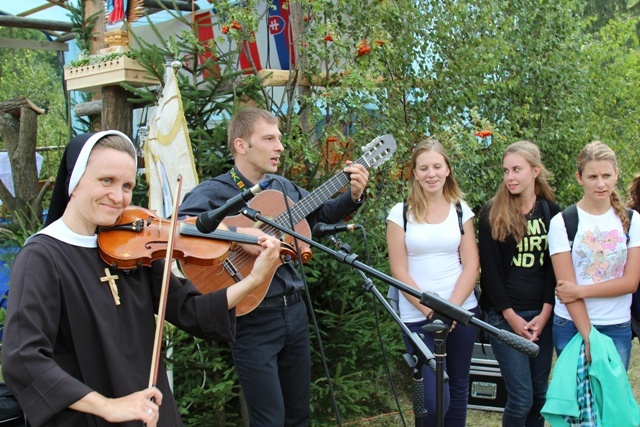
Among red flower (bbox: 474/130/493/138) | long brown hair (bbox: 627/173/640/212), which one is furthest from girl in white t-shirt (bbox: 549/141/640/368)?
red flower (bbox: 474/130/493/138)

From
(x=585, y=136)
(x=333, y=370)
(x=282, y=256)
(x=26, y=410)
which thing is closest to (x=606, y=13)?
(x=585, y=136)

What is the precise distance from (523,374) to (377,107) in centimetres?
256

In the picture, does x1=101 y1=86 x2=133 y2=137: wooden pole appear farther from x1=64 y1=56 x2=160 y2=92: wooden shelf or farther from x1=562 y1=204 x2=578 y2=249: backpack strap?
x1=562 y1=204 x2=578 y2=249: backpack strap

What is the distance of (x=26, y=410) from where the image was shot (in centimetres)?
195

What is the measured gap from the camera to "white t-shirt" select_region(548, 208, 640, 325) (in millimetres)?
3793

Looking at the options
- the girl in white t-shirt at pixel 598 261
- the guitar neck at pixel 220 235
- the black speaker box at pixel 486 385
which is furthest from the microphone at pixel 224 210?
the black speaker box at pixel 486 385

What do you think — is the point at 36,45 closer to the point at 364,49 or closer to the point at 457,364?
the point at 364,49

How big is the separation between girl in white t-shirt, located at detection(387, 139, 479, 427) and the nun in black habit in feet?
5.80

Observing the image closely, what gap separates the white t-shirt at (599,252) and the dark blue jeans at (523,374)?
0.28m

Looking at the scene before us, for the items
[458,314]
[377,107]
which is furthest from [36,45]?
[458,314]

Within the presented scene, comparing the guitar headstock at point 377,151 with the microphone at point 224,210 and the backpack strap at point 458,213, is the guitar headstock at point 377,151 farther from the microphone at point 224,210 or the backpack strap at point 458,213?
the microphone at point 224,210

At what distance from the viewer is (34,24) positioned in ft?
29.6

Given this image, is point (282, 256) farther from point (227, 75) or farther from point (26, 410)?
point (227, 75)

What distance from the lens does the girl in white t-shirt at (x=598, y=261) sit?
376 centimetres
